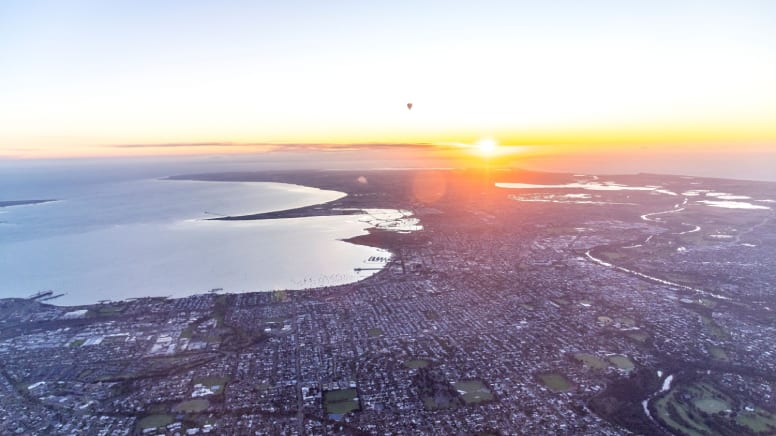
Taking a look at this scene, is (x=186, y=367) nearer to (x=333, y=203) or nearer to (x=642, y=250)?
(x=642, y=250)

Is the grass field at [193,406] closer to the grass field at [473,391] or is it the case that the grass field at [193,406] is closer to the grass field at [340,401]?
the grass field at [340,401]

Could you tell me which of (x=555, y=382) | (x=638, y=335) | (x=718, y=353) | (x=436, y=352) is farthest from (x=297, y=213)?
(x=718, y=353)

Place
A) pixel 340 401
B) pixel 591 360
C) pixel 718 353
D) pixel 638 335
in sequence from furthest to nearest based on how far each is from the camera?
1. pixel 638 335
2. pixel 718 353
3. pixel 591 360
4. pixel 340 401

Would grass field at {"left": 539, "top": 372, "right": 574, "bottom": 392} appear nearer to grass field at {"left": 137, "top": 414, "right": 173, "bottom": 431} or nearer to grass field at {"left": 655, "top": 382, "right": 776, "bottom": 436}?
grass field at {"left": 655, "top": 382, "right": 776, "bottom": 436}

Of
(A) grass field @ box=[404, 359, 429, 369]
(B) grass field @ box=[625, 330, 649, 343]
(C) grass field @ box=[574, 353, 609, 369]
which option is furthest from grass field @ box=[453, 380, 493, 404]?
(B) grass field @ box=[625, 330, 649, 343]

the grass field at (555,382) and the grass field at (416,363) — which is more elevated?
the grass field at (416,363)

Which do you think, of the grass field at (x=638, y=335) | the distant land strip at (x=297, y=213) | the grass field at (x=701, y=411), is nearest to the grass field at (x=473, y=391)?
the grass field at (x=701, y=411)

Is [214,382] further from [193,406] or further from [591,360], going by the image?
[591,360]
